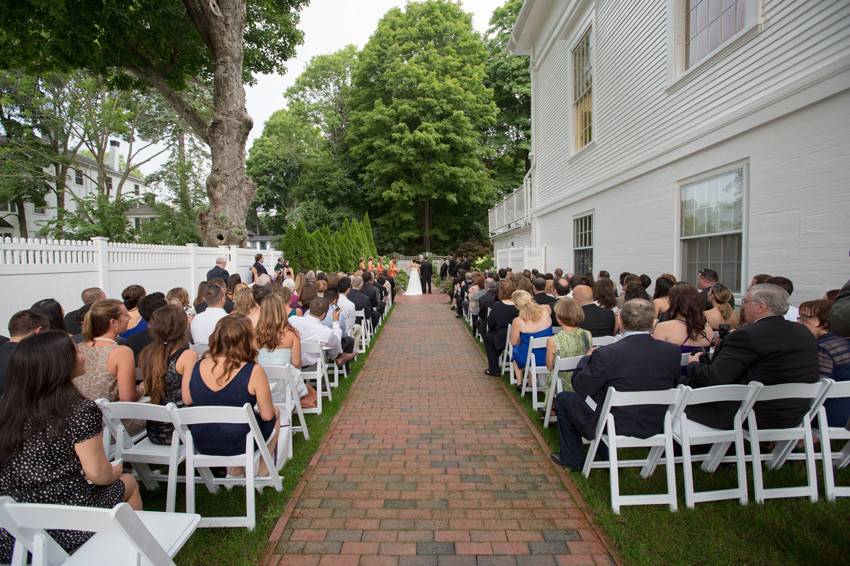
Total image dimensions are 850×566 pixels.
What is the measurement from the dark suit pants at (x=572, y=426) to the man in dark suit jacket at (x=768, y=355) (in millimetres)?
921

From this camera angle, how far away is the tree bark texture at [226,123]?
483 inches

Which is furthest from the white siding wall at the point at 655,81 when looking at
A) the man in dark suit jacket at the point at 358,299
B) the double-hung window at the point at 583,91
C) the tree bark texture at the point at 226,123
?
the tree bark texture at the point at 226,123

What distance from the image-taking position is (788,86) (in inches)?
209

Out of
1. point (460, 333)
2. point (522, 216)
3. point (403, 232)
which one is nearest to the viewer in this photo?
point (460, 333)

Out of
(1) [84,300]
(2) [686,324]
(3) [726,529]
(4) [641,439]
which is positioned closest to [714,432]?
(4) [641,439]

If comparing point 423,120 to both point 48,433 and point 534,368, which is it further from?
point 48,433

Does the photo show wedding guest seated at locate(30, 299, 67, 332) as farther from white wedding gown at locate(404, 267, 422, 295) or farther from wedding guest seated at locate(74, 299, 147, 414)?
white wedding gown at locate(404, 267, 422, 295)

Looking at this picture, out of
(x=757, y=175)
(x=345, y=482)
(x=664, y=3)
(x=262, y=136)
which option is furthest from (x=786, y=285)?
(x=262, y=136)

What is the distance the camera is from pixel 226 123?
12.7 meters

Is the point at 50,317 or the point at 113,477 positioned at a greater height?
the point at 50,317

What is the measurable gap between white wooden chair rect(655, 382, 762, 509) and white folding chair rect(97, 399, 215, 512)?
10.8 ft

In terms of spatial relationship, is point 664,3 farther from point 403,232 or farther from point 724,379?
point 403,232

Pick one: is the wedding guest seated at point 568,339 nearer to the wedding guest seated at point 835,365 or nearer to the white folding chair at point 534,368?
the white folding chair at point 534,368

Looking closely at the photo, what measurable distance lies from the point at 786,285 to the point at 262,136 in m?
47.4
